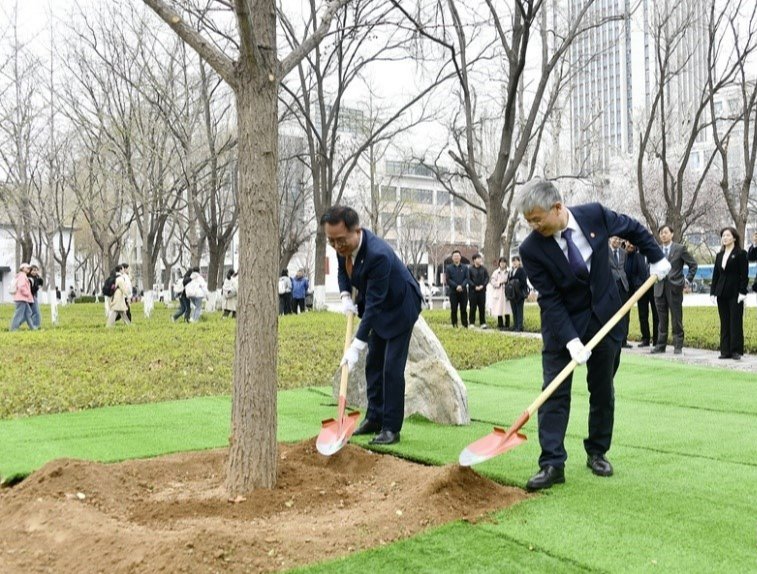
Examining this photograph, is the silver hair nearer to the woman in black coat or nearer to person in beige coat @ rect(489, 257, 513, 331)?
the woman in black coat

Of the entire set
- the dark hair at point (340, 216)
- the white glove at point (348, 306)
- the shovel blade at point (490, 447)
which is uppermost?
the dark hair at point (340, 216)

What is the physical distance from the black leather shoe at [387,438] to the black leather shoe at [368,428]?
398 mm

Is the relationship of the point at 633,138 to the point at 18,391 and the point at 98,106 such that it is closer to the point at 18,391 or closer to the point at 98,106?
the point at 98,106

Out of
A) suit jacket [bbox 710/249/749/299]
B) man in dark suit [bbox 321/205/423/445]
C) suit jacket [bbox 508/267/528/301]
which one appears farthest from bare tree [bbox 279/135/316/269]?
man in dark suit [bbox 321/205/423/445]

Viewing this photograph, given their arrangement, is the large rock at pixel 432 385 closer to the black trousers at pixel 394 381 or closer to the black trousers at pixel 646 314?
the black trousers at pixel 394 381

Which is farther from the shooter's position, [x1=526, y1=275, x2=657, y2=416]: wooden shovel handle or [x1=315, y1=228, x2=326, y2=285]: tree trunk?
[x1=315, y1=228, x2=326, y2=285]: tree trunk

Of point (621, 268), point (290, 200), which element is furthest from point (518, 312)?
point (290, 200)

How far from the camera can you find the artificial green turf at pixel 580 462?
321 cm

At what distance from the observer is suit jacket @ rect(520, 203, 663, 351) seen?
14.7ft

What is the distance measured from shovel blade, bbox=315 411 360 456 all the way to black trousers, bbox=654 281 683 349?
816 cm

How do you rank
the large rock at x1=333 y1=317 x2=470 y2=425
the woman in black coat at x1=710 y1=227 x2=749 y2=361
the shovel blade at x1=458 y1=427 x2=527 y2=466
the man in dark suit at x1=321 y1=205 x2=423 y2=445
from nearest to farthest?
the shovel blade at x1=458 y1=427 x2=527 y2=466
the man in dark suit at x1=321 y1=205 x2=423 y2=445
the large rock at x1=333 y1=317 x2=470 y2=425
the woman in black coat at x1=710 y1=227 x2=749 y2=361

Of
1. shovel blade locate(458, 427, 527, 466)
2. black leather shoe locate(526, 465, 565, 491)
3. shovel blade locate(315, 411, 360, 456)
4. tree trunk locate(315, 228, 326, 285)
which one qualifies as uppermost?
tree trunk locate(315, 228, 326, 285)

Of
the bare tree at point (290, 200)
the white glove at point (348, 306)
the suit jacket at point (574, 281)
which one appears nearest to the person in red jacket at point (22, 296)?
the white glove at point (348, 306)

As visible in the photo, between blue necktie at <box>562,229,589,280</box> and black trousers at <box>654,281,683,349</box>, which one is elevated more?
blue necktie at <box>562,229,589,280</box>
